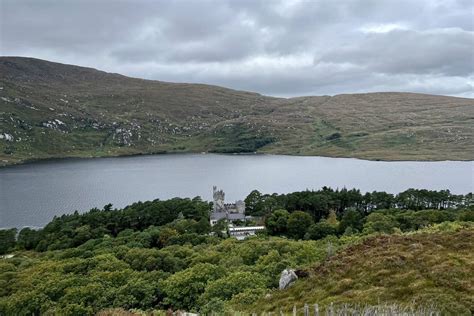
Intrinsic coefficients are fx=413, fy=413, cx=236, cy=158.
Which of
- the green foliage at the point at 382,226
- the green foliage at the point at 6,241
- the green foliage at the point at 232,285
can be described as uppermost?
the green foliage at the point at 232,285

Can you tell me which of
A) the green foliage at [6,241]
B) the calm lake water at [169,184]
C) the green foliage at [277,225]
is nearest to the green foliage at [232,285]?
the green foliage at [277,225]

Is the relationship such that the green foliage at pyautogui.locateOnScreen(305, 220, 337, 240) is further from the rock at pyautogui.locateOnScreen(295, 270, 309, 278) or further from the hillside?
the rock at pyautogui.locateOnScreen(295, 270, 309, 278)

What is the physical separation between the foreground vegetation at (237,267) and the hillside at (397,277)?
0.19ft

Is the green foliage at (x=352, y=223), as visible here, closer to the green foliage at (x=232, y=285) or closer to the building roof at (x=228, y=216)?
the building roof at (x=228, y=216)

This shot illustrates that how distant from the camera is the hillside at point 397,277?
18656mm

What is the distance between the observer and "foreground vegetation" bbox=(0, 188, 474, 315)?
69.6 feet

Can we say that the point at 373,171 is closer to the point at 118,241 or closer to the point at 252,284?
the point at 118,241

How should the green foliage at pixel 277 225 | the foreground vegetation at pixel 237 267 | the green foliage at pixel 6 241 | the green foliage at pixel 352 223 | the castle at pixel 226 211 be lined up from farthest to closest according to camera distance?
the castle at pixel 226 211, the green foliage at pixel 6 241, the green foliage at pixel 277 225, the green foliage at pixel 352 223, the foreground vegetation at pixel 237 267

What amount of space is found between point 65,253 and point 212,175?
122164 mm

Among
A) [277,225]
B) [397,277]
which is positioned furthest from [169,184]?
[397,277]

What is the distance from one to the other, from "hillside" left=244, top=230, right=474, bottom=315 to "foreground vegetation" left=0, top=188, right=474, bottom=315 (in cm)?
6

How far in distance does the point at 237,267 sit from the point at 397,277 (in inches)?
836

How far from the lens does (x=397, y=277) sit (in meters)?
21.6

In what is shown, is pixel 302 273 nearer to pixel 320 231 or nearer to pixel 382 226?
pixel 382 226
